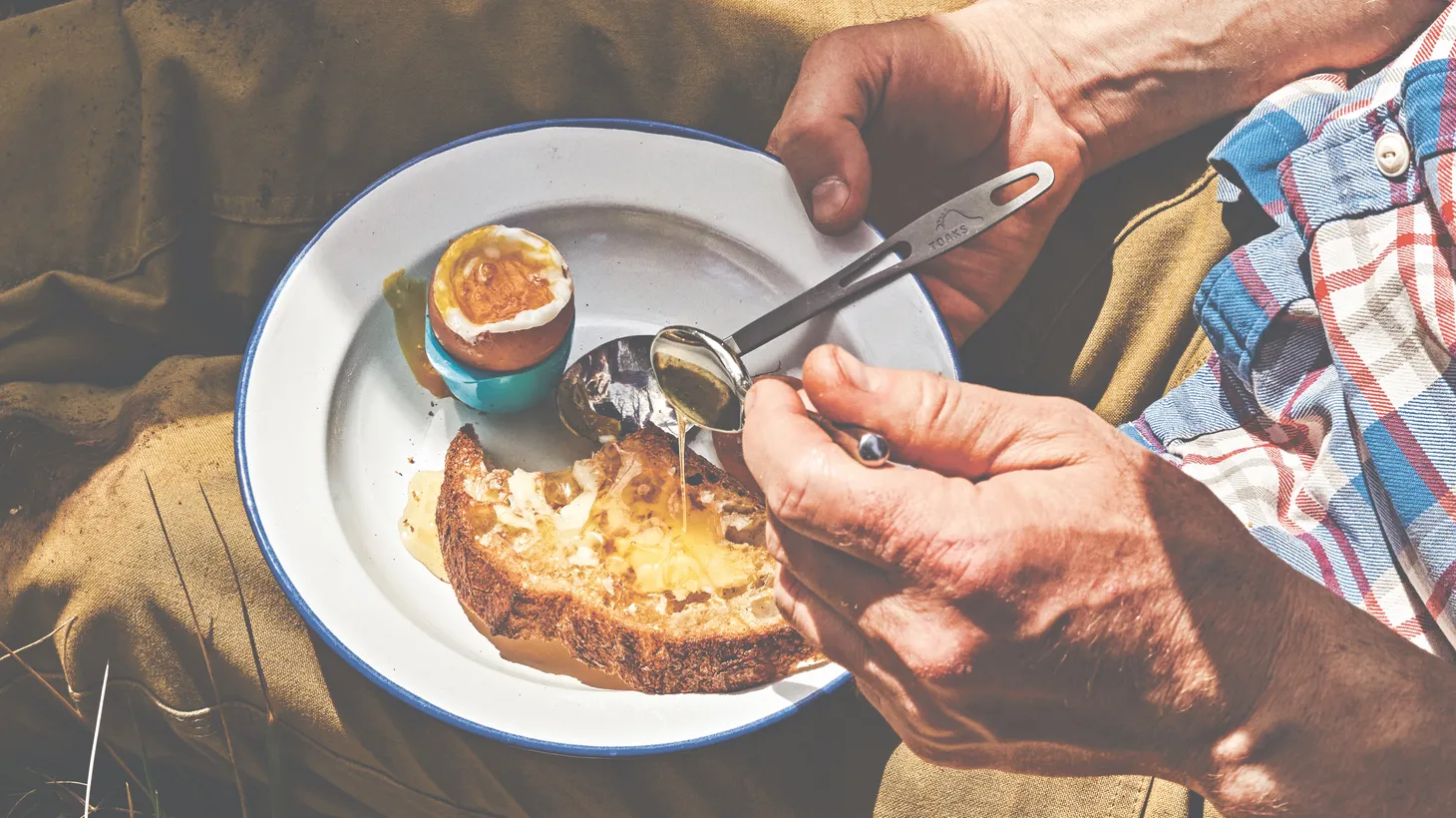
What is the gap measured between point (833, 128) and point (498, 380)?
0.80 metres

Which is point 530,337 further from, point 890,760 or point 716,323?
point 890,760

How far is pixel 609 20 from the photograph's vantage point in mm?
1976

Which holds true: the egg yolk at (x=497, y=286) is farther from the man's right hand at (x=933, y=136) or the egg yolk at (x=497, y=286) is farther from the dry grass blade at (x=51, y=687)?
the dry grass blade at (x=51, y=687)

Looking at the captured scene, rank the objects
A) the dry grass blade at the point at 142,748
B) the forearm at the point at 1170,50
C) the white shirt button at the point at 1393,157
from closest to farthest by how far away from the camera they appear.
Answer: the white shirt button at the point at 1393,157, the dry grass blade at the point at 142,748, the forearm at the point at 1170,50

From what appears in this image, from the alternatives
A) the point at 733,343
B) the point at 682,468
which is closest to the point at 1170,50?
the point at 733,343

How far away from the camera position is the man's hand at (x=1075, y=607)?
4.08 ft

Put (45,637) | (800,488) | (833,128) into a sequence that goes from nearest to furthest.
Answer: (800,488) → (45,637) → (833,128)

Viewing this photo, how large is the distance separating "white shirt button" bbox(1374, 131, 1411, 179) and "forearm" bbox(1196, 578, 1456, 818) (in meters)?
0.76

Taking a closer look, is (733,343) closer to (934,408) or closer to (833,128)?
(833,128)

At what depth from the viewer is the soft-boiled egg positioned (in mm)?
1694

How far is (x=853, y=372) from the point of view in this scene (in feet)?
4.38

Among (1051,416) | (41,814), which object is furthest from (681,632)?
(41,814)

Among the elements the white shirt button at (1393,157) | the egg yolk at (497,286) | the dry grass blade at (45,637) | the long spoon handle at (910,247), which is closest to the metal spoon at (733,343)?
the long spoon handle at (910,247)

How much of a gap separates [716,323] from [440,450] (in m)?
0.65
